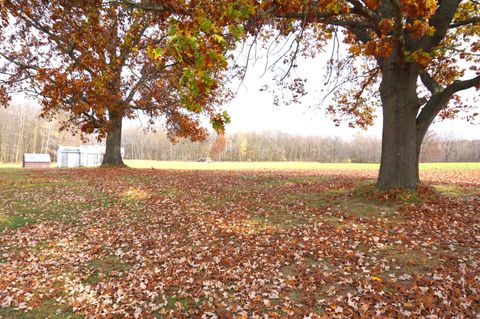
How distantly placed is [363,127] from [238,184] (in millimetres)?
8406

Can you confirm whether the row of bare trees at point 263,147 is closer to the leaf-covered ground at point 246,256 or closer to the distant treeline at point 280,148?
the distant treeline at point 280,148

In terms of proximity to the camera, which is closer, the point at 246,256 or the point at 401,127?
the point at 246,256

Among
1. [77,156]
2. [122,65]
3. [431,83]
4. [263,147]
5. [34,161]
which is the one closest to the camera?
[431,83]

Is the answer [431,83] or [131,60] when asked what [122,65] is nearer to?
[131,60]

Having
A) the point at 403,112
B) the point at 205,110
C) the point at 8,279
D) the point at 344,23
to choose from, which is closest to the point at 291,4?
the point at 344,23

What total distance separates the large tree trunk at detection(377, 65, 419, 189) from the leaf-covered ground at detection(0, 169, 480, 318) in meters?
0.70

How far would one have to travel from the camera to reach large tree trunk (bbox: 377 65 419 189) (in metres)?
9.20

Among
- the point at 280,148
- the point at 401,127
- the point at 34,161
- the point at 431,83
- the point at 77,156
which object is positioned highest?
the point at 280,148

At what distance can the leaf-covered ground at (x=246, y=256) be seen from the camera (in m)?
4.61

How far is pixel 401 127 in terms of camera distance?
9195 millimetres

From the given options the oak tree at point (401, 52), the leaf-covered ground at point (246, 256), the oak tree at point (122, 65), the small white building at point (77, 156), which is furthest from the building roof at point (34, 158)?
the oak tree at point (401, 52)

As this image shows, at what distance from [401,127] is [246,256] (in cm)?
676

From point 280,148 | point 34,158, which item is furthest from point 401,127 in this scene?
point 280,148

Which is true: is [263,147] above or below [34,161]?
above
